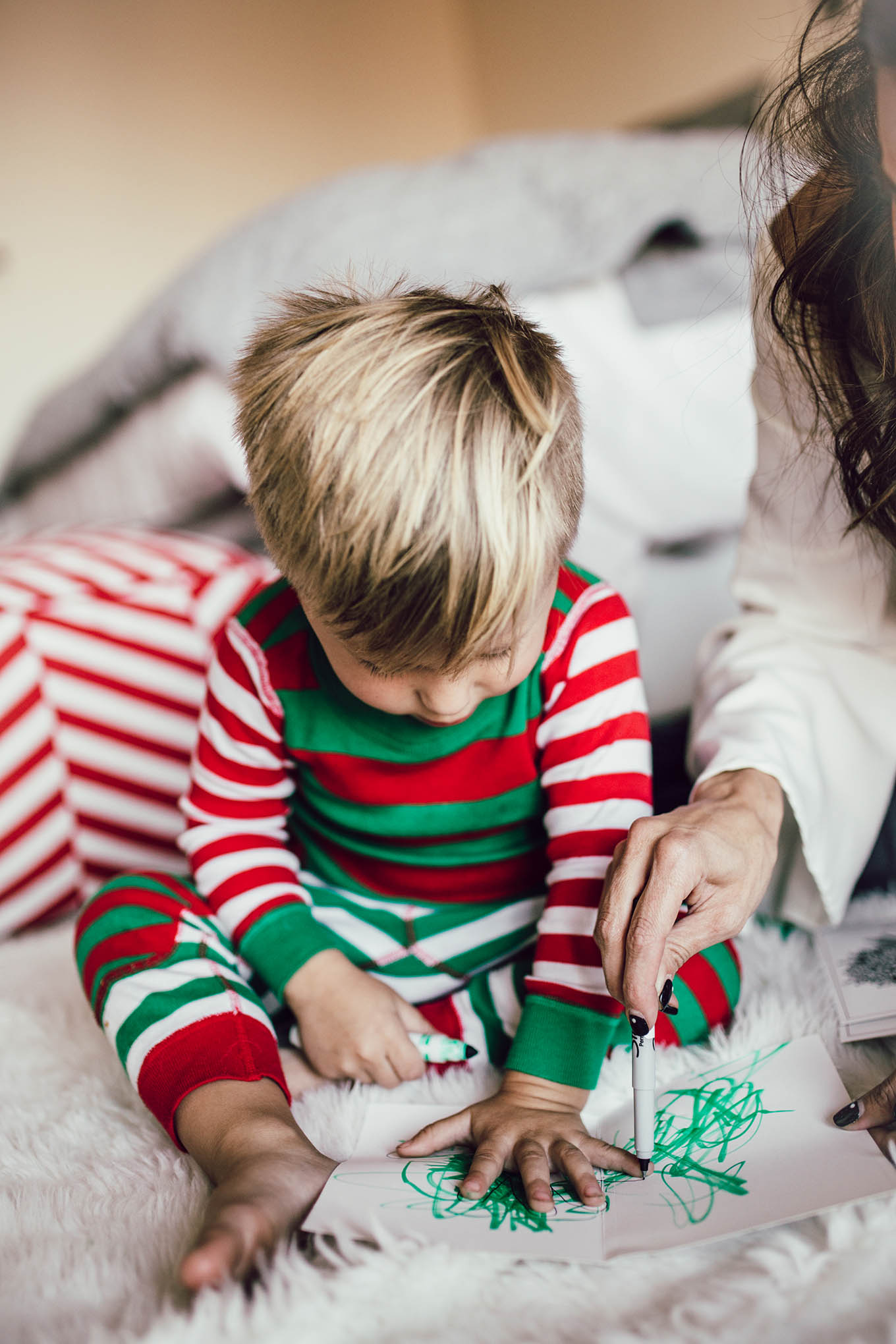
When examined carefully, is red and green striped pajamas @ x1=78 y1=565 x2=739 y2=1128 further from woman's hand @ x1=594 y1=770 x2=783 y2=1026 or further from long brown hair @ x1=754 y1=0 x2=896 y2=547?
long brown hair @ x1=754 y1=0 x2=896 y2=547

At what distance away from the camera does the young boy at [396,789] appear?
0.49m

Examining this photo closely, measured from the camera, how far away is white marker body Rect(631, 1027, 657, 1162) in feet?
1.58

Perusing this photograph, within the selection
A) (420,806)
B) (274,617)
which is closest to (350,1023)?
(420,806)

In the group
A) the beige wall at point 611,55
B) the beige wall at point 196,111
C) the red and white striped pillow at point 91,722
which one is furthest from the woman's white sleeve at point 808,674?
the beige wall at point 196,111

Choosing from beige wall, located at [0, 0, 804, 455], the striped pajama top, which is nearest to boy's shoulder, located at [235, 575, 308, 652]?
the striped pajama top

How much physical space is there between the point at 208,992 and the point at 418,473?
0.34 meters

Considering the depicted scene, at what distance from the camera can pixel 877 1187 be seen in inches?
17.4

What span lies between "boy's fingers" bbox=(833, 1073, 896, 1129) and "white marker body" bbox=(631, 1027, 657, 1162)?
0.10 metres

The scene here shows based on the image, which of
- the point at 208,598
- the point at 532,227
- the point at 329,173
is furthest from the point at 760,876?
the point at 329,173

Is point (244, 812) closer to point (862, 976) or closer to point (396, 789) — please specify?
point (396, 789)

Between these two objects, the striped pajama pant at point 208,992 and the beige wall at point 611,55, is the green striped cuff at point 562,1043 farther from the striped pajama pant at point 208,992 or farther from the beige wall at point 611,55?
the beige wall at point 611,55

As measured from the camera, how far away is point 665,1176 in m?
0.49

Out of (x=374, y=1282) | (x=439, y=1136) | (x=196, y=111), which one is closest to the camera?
(x=374, y=1282)

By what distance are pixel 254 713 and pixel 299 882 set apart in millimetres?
135
